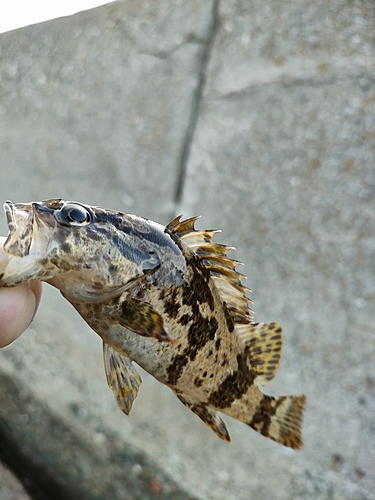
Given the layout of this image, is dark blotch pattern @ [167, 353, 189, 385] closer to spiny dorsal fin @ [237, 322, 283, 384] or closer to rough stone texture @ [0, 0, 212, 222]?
spiny dorsal fin @ [237, 322, 283, 384]

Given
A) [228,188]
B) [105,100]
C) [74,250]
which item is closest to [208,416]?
[74,250]

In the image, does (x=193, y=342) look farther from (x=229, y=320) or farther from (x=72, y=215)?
(x=72, y=215)

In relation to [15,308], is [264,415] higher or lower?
lower

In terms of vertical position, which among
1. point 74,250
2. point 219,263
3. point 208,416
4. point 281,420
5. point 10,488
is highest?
point 74,250

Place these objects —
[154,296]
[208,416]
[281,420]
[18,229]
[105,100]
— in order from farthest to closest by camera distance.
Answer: [105,100] < [281,420] < [208,416] < [154,296] < [18,229]

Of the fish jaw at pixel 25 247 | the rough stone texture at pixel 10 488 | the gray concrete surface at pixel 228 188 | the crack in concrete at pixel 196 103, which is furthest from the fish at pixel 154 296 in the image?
the rough stone texture at pixel 10 488

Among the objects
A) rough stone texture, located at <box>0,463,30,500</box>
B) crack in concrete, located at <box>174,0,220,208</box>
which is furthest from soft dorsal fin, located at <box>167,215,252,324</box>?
rough stone texture, located at <box>0,463,30,500</box>
